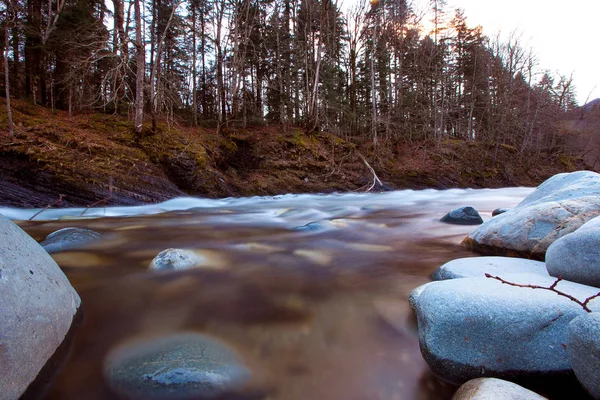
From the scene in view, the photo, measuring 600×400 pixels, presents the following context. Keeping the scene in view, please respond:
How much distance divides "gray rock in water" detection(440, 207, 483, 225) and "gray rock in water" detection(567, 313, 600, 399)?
4.43 metres

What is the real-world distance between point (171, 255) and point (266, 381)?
1.89 meters

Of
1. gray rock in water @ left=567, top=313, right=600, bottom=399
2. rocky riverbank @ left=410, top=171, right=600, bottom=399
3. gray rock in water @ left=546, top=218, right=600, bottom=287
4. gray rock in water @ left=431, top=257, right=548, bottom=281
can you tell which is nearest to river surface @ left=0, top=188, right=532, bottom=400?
rocky riverbank @ left=410, top=171, right=600, bottom=399

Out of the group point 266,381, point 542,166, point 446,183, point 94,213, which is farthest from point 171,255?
point 542,166

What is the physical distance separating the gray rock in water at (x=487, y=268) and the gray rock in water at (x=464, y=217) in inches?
117

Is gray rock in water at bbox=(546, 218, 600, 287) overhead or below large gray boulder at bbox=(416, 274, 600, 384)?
overhead

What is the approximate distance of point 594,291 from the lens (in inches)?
66.2

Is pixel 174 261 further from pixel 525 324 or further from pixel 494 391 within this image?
pixel 525 324

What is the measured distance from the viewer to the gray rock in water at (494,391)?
1.19m

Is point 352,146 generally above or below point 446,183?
above

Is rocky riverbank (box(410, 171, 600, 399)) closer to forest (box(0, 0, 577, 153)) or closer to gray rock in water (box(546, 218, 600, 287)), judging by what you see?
gray rock in water (box(546, 218, 600, 287))

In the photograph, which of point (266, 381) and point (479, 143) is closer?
point (266, 381)

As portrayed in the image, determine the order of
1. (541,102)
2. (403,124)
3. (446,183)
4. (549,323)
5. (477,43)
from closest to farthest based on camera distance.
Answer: (549,323) → (446,183) → (403,124) → (541,102) → (477,43)

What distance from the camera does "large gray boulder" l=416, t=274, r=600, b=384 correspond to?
1.45 meters

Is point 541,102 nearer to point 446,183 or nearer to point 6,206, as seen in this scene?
point 446,183
